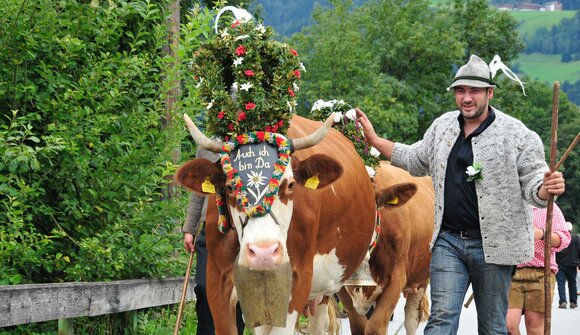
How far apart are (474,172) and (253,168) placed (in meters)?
1.49

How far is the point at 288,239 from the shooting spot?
6832 mm

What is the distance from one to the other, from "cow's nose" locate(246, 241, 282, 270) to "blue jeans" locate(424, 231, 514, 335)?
1371mm

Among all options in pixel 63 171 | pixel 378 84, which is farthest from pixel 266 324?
pixel 378 84

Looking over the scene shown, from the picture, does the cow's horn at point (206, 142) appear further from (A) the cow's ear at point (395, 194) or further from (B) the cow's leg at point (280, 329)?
(A) the cow's ear at point (395, 194)

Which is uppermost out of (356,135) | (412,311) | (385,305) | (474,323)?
(356,135)

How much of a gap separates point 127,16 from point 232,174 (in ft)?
10.3

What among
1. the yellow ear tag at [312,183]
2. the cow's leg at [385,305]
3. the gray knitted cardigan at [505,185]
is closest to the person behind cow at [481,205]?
the gray knitted cardigan at [505,185]

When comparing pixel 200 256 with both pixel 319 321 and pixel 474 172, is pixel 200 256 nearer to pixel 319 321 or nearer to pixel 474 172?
pixel 474 172

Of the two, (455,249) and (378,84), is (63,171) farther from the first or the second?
(378,84)

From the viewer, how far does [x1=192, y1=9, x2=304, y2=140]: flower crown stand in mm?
6723

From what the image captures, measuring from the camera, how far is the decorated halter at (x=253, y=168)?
6.33 meters

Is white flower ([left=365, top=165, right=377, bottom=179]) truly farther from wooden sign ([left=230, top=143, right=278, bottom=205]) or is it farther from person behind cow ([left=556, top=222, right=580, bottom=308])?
person behind cow ([left=556, top=222, right=580, bottom=308])

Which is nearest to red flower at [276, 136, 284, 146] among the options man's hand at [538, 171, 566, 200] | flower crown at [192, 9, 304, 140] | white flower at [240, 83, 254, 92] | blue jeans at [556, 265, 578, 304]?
flower crown at [192, 9, 304, 140]

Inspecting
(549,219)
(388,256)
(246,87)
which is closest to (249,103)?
(246,87)
